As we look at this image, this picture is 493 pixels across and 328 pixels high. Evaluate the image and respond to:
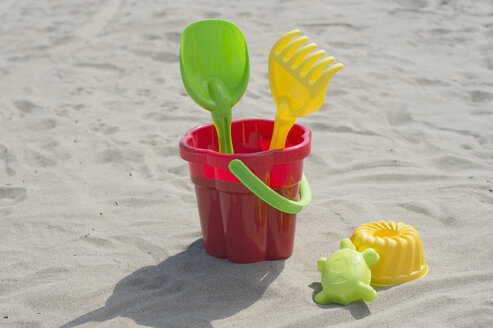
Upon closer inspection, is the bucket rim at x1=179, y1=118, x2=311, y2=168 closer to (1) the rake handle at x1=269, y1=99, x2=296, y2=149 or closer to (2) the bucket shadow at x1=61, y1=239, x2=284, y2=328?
(1) the rake handle at x1=269, y1=99, x2=296, y2=149

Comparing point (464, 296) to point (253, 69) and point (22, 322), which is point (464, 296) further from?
point (253, 69)

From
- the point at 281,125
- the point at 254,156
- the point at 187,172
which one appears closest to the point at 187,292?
the point at 254,156

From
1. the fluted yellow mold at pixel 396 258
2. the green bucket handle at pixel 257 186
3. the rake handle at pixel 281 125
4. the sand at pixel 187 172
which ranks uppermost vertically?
the rake handle at pixel 281 125

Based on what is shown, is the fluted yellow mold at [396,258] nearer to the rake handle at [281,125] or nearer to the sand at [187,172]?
the sand at [187,172]

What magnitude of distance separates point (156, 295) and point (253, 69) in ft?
8.04

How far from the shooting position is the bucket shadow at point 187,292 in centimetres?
171

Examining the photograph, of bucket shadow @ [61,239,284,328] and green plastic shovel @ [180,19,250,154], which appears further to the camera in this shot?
green plastic shovel @ [180,19,250,154]

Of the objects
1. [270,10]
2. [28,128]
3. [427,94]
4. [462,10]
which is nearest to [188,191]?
[28,128]

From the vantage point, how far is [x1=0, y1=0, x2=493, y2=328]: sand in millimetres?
1767

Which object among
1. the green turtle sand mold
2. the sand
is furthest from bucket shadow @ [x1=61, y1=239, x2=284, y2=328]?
the green turtle sand mold

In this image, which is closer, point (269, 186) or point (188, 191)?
point (269, 186)

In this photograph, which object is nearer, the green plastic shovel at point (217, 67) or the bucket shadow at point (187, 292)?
the bucket shadow at point (187, 292)

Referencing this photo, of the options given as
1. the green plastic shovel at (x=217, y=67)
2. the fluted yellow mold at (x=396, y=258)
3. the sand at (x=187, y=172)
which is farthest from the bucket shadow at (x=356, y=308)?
the green plastic shovel at (x=217, y=67)

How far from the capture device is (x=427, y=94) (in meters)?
3.48
